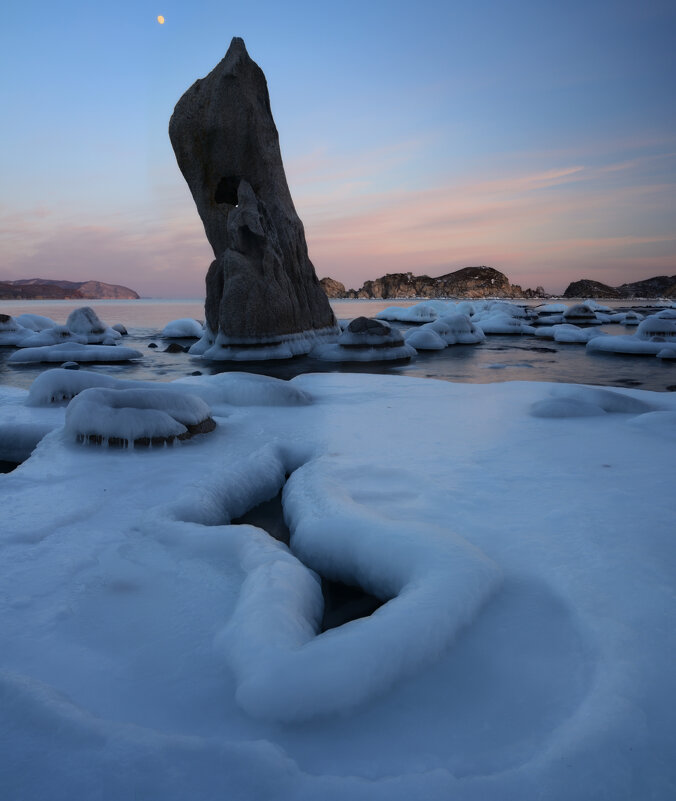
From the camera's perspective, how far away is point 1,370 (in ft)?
35.5

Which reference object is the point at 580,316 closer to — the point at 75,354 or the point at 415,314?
the point at 415,314

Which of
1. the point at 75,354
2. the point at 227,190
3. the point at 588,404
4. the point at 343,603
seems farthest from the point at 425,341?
the point at 343,603

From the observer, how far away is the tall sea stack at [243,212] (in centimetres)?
1248

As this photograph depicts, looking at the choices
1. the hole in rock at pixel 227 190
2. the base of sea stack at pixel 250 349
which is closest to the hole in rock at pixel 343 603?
the base of sea stack at pixel 250 349

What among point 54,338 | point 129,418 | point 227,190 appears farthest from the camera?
point 54,338

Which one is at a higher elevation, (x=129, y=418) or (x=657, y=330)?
(x=129, y=418)

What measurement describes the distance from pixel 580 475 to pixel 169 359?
1120cm

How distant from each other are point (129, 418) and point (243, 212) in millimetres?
9653

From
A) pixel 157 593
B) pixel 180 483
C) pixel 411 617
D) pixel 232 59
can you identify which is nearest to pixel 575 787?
pixel 411 617

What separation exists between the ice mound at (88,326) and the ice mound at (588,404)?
44.5 feet

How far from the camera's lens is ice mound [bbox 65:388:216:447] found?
3.97 meters

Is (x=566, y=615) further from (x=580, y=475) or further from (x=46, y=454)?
(x=46, y=454)

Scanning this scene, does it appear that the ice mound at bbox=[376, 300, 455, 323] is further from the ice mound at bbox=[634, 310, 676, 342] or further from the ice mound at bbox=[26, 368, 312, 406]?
the ice mound at bbox=[26, 368, 312, 406]

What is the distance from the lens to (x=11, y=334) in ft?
52.2
